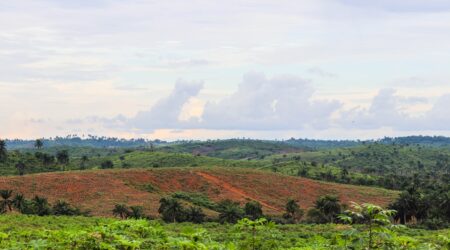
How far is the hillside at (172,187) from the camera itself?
295ft

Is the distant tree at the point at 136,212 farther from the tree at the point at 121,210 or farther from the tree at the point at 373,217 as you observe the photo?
the tree at the point at 373,217

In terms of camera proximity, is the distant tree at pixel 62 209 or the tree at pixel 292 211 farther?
the tree at pixel 292 211

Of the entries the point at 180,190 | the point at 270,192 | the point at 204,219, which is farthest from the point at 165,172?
the point at 204,219

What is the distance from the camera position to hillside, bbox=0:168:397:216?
90062 millimetres

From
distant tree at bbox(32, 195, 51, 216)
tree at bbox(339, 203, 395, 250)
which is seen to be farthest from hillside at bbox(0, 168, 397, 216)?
tree at bbox(339, 203, 395, 250)

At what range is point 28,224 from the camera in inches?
2019

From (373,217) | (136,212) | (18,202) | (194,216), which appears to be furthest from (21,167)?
(373,217)

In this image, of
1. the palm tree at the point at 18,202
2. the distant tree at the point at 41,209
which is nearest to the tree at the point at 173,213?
the distant tree at the point at 41,209

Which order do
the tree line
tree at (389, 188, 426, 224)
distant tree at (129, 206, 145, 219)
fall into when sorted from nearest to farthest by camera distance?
the tree line → distant tree at (129, 206, 145, 219) → tree at (389, 188, 426, 224)

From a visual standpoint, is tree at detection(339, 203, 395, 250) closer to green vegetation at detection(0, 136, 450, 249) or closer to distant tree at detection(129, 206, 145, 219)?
green vegetation at detection(0, 136, 450, 249)

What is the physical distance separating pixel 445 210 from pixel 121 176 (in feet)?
196

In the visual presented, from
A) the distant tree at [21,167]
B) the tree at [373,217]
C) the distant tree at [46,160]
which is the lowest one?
the distant tree at [21,167]

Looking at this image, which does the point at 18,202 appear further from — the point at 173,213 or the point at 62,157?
the point at 62,157

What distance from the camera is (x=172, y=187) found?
105 metres
